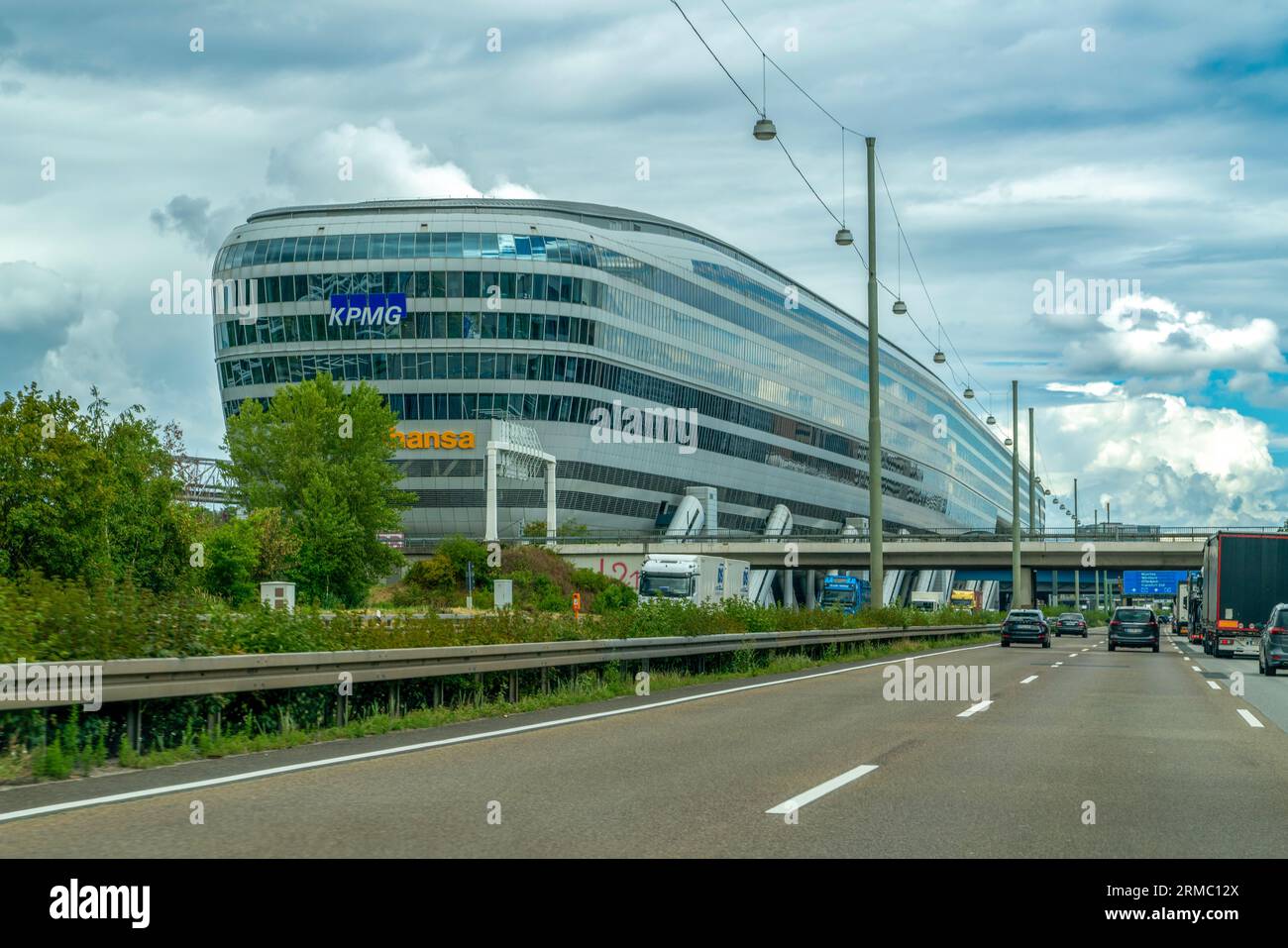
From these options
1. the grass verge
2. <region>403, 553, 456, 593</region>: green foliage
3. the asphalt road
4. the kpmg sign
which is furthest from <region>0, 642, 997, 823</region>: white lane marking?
the kpmg sign

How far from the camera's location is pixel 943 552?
79.6m

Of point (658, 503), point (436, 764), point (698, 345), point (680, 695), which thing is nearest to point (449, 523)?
point (658, 503)

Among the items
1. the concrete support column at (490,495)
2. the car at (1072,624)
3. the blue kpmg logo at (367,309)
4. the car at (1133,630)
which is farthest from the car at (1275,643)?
the blue kpmg logo at (367,309)

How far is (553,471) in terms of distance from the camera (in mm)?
88438

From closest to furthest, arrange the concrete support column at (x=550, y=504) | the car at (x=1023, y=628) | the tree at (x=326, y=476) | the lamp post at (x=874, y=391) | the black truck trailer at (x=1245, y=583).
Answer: the lamp post at (x=874, y=391)
the black truck trailer at (x=1245, y=583)
the car at (x=1023, y=628)
the tree at (x=326, y=476)
the concrete support column at (x=550, y=504)

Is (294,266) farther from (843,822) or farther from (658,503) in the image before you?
(843,822)

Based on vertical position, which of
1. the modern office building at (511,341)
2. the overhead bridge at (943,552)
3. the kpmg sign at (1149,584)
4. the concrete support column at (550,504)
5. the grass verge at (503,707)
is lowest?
the kpmg sign at (1149,584)

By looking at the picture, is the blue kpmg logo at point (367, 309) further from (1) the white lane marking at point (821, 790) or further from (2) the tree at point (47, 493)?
(1) the white lane marking at point (821, 790)

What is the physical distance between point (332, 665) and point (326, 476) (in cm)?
5913

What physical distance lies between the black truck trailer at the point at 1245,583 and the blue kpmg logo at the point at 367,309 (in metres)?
61.1

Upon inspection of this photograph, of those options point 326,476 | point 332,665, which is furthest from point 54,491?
point 332,665

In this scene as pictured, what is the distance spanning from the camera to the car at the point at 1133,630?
147 ft
